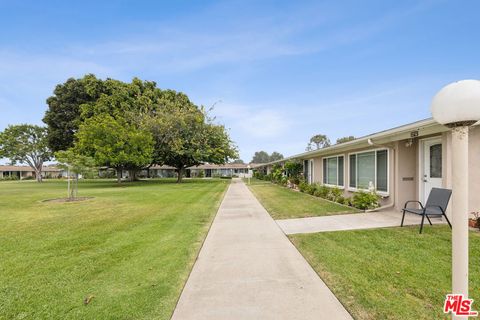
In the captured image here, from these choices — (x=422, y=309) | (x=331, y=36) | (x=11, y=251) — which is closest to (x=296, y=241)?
(x=422, y=309)

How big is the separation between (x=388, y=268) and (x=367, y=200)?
4966 mm

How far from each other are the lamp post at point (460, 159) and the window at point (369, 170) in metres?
7.24

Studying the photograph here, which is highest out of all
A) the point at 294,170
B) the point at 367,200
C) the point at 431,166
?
the point at 431,166

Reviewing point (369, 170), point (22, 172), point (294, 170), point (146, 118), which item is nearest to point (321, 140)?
point (294, 170)

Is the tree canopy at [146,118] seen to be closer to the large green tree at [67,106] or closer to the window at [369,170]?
the large green tree at [67,106]

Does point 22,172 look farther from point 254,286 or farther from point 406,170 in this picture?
point 406,170

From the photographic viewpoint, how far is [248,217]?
7609mm

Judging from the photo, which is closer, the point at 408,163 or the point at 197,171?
the point at 408,163

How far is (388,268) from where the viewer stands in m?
3.53

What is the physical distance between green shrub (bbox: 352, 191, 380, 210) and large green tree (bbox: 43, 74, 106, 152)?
88.4 feet

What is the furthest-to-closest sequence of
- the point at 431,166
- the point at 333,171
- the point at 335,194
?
1. the point at 333,171
2. the point at 335,194
3. the point at 431,166

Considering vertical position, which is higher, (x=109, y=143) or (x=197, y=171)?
(x=109, y=143)

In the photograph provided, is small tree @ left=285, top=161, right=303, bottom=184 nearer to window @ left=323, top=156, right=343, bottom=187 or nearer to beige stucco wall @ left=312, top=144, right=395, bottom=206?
beige stucco wall @ left=312, top=144, right=395, bottom=206

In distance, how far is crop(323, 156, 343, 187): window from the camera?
11750 mm
